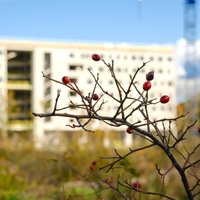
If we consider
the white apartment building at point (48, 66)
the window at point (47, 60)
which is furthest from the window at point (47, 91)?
the window at point (47, 60)

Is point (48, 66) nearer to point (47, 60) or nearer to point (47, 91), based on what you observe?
point (47, 60)

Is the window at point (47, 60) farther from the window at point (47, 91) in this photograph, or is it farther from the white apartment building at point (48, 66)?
the window at point (47, 91)

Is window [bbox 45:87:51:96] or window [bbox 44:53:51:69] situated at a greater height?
window [bbox 44:53:51:69]

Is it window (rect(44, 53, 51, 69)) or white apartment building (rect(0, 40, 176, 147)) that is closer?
white apartment building (rect(0, 40, 176, 147))

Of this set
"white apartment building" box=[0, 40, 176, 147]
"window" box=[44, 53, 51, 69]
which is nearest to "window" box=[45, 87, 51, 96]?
"white apartment building" box=[0, 40, 176, 147]

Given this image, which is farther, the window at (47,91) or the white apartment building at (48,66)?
the window at (47,91)

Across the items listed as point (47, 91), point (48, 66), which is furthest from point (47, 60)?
point (47, 91)

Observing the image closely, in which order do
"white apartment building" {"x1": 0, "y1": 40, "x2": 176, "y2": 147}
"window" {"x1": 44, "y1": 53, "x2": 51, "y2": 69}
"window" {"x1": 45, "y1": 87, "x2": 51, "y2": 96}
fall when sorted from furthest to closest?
1. "window" {"x1": 44, "y1": 53, "x2": 51, "y2": 69}
2. "window" {"x1": 45, "y1": 87, "x2": 51, "y2": 96}
3. "white apartment building" {"x1": 0, "y1": 40, "x2": 176, "y2": 147}

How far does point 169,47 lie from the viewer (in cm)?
6806

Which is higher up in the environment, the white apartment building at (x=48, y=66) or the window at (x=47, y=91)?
the white apartment building at (x=48, y=66)

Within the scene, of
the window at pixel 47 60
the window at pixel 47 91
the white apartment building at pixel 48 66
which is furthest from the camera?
the window at pixel 47 60

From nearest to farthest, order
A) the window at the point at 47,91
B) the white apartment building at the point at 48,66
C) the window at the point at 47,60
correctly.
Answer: the white apartment building at the point at 48,66
the window at the point at 47,91
the window at the point at 47,60

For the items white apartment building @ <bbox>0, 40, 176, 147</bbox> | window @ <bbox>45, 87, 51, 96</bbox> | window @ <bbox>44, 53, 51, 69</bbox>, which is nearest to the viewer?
white apartment building @ <bbox>0, 40, 176, 147</bbox>

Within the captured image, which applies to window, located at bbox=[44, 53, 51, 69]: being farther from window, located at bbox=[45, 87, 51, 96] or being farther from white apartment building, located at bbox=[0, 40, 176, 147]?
window, located at bbox=[45, 87, 51, 96]
